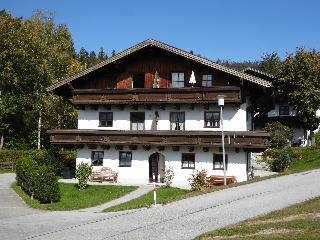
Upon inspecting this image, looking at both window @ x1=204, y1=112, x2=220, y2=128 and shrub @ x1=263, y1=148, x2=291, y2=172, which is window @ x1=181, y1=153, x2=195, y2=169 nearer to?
window @ x1=204, y1=112, x2=220, y2=128

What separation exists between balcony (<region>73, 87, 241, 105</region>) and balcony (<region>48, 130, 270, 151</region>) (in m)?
2.42

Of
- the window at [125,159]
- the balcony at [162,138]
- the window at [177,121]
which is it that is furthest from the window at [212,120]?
the window at [125,159]

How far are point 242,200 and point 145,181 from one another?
13.7m

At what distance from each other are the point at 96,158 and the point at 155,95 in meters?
6.71

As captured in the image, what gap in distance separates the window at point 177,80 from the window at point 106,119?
18.2ft

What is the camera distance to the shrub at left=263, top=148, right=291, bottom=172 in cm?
3812

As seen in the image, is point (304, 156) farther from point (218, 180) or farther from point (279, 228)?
point (279, 228)

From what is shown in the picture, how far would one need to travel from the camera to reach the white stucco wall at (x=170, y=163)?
104 feet

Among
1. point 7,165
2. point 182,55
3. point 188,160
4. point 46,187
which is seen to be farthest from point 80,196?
point 7,165

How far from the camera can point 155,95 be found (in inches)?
1324

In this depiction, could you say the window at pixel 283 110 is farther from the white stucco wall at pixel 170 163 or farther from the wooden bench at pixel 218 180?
the wooden bench at pixel 218 180

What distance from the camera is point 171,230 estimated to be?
1487cm

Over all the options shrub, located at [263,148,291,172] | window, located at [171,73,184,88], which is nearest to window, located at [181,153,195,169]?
window, located at [171,73,184,88]

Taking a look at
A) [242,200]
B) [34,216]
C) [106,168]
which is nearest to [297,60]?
[106,168]
